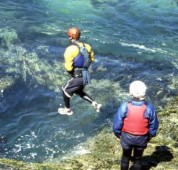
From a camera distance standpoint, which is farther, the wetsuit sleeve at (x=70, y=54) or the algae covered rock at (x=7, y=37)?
the algae covered rock at (x=7, y=37)

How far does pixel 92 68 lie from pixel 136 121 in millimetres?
9292

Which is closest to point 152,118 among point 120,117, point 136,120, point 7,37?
point 136,120

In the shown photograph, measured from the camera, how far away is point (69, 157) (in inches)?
425

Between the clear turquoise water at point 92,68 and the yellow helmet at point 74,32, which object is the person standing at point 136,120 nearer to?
the clear turquoise water at point 92,68

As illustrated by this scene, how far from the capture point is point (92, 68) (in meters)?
17.3

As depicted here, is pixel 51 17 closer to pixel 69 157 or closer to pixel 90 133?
pixel 90 133

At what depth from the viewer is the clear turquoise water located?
1287 centimetres

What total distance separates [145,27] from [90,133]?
38.3 feet

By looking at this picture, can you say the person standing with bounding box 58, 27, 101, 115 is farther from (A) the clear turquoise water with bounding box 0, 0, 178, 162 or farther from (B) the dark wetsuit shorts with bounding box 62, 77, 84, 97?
(A) the clear turquoise water with bounding box 0, 0, 178, 162

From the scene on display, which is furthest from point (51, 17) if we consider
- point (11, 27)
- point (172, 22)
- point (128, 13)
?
point (172, 22)

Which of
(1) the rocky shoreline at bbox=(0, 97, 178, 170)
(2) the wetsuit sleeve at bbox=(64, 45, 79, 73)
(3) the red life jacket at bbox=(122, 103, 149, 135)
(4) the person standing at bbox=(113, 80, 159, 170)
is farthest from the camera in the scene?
(2) the wetsuit sleeve at bbox=(64, 45, 79, 73)

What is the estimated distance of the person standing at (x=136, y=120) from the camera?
26.1ft

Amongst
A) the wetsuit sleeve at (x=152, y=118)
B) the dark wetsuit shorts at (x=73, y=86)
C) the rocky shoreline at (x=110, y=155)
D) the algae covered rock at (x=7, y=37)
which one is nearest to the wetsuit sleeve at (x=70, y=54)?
the dark wetsuit shorts at (x=73, y=86)

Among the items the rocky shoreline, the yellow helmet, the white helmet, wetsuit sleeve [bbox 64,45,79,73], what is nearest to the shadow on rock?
the rocky shoreline
